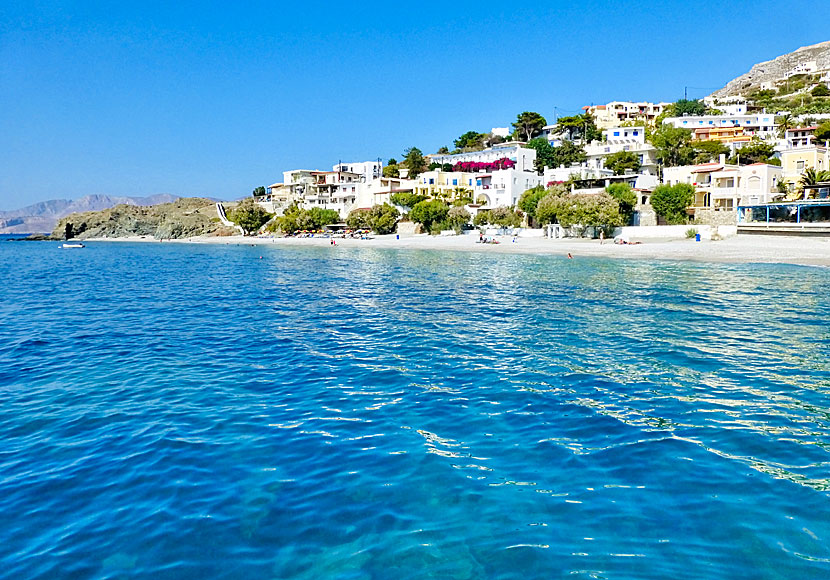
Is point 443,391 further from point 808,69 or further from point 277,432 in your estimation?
Result: point 808,69

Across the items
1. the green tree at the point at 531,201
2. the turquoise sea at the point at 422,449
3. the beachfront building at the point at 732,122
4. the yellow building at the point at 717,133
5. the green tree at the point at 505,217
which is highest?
the beachfront building at the point at 732,122

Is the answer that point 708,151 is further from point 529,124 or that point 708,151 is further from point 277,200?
point 277,200

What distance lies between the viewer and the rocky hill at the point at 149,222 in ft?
445

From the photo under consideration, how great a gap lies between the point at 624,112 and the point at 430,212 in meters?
76.6

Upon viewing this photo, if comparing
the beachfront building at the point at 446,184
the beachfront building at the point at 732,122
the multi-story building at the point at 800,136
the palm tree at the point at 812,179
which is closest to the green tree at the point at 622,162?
the beachfront building at the point at 446,184

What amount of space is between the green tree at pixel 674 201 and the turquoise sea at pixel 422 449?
44.5 metres

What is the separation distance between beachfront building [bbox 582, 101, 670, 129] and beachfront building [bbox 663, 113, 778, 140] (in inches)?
597

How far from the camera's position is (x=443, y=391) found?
41.9 ft

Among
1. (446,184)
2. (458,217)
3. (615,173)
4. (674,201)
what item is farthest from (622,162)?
(446,184)

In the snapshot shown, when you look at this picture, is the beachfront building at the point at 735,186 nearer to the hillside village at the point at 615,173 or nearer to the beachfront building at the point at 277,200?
the hillside village at the point at 615,173

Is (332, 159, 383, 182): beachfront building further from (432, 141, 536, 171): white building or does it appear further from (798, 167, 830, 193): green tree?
(798, 167, 830, 193): green tree

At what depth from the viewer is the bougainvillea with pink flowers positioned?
330ft

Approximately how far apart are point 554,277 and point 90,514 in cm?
3291

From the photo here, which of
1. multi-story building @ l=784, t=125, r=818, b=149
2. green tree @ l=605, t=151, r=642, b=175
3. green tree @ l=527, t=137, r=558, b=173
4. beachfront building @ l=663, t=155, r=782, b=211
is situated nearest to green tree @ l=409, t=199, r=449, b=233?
green tree @ l=527, t=137, r=558, b=173
